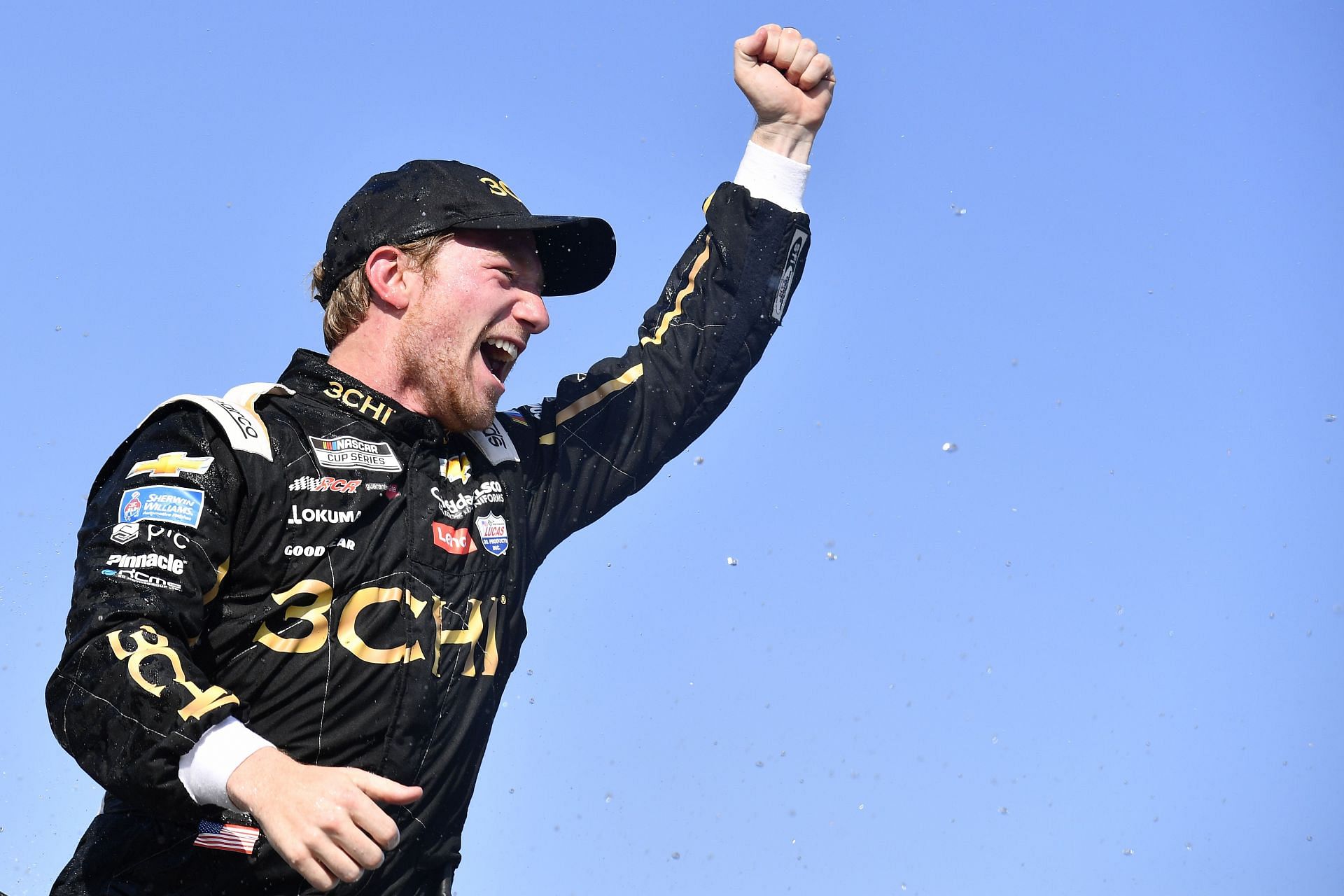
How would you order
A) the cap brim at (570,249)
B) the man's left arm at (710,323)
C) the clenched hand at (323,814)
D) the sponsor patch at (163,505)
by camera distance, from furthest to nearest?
the man's left arm at (710,323), the cap brim at (570,249), the sponsor patch at (163,505), the clenched hand at (323,814)

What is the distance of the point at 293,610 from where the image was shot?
14.3ft

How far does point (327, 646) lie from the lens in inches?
172

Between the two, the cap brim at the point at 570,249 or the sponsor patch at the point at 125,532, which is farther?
the cap brim at the point at 570,249

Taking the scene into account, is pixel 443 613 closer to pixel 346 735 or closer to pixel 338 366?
pixel 346 735

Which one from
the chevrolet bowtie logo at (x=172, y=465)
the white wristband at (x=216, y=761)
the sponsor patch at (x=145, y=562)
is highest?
the chevrolet bowtie logo at (x=172, y=465)

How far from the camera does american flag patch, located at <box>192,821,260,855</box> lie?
414 cm

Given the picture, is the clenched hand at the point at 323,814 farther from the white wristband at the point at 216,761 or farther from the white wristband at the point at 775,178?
the white wristband at the point at 775,178

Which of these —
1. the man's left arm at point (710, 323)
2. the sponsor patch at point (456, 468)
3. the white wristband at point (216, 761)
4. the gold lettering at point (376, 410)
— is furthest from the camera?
the man's left arm at point (710, 323)

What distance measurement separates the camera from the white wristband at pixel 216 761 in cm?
366

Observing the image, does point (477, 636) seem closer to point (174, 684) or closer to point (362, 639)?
point (362, 639)

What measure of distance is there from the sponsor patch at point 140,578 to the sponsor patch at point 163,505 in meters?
0.16

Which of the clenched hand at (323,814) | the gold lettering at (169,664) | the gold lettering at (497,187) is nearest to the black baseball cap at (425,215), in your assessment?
the gold lettering at (497,187)

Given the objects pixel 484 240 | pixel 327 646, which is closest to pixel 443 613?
pixel 327 646

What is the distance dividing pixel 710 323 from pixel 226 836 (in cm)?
262
